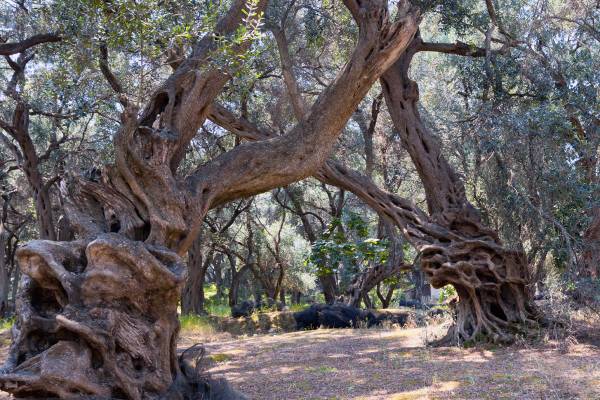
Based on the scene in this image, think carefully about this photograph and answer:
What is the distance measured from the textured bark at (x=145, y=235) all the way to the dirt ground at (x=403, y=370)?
57.5 inches

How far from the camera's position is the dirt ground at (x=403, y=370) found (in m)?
5.89

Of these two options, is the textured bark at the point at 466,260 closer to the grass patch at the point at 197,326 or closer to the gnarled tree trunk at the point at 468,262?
the gnarled tree trunk at the point at 468,262

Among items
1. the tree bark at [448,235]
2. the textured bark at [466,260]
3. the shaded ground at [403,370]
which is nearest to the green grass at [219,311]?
the shaded ground at [403,370]

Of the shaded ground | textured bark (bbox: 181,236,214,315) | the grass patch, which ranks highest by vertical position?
textured bark (bbox: 181,236,214,315)

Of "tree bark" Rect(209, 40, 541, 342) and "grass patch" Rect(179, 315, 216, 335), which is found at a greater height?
"tree bark" Rect(209, 40, 541, 342)

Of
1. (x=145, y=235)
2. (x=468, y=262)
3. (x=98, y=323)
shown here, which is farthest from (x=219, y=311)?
(x=98, y=323)

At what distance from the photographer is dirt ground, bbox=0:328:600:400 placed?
5.89 meters

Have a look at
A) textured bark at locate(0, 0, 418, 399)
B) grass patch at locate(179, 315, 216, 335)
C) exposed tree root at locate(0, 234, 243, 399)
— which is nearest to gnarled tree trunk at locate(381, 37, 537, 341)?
textured bark at locate(0, 0, 418, 399)

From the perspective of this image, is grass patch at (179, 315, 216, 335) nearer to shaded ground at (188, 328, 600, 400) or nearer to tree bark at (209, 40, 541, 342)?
shaded ground at (188, 328, 600, 400)

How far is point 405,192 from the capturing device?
20141mm

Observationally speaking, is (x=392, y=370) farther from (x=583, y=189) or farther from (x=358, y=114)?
(x=358, y=114)

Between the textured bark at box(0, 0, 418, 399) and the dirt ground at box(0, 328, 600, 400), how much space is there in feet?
4.79

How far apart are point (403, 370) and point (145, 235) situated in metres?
3.69

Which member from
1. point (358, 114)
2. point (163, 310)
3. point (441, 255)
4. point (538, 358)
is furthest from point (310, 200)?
point (163, 310)
